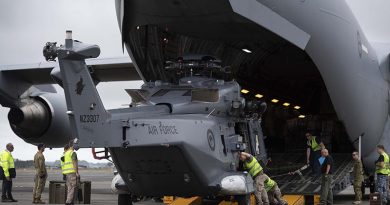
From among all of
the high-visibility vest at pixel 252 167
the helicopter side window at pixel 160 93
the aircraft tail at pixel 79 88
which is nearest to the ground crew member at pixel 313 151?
the high-visibility vest at pixel 252 167

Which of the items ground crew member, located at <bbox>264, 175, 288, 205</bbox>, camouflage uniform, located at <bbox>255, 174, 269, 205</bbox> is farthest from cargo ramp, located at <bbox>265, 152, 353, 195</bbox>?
camouflage uniform, located at <bbox>255, 174, 269, 205</bbox>

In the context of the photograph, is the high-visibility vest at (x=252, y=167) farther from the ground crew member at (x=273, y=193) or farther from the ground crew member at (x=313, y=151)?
the ground crew member at (x=313, y=151)

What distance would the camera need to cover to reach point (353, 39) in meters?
13.4

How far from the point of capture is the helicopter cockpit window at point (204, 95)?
11492mm

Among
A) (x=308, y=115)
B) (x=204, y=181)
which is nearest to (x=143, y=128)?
(x=204, y=181)

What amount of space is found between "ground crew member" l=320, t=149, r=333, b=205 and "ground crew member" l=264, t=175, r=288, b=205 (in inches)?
40.5

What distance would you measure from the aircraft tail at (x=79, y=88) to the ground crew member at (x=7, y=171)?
285 inches

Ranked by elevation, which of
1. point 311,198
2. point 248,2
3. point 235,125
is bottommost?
point 311,198

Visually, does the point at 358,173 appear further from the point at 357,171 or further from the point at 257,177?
the point at 257,177

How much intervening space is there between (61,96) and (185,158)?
1069cm

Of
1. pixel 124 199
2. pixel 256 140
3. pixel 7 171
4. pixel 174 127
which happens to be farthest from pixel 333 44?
pixel 7 171

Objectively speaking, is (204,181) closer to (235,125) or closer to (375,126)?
(235,125)

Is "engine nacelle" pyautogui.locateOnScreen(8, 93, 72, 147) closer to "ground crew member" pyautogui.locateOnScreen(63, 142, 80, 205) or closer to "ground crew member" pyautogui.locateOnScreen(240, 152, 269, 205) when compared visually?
"ground crew member" pyautogui.locateOnScreen(63, 142, 80, 205)

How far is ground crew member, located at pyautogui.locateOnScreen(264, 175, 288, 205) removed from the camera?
12016 millimetres
